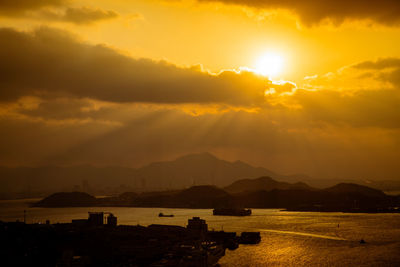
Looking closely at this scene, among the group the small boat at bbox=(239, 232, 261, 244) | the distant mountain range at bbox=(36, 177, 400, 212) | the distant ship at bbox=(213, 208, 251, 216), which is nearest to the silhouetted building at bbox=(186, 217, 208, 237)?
the small boat at bbox=(239, 232, 261, 244)

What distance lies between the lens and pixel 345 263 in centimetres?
4203

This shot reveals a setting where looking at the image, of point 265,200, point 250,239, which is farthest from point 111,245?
point 265,200

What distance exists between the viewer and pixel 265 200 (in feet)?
498

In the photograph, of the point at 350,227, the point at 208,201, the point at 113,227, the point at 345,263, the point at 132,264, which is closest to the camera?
the point at 132,264

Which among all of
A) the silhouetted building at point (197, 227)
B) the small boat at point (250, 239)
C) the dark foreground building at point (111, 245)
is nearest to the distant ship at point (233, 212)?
the silhouetted building at point (197, 227)

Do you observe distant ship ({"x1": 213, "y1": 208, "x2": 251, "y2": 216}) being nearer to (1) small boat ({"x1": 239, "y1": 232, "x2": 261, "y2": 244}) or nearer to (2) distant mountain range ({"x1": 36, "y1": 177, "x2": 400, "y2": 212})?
(2) distant mountain range ({"x1": 36, "y1": 177, "x2": 400, "y2": 212})

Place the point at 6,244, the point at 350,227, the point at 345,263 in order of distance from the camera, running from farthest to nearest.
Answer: the point at 350,227, the point at 6,244, the point at 345,263

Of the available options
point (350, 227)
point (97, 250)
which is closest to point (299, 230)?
point (350, 227)

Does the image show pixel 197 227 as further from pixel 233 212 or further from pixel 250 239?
pixel 233 212

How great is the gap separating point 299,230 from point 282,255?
2358 centimetres

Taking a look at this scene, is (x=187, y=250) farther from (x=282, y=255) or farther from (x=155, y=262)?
(x=282, y=255)

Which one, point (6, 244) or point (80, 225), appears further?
point (80, 225)

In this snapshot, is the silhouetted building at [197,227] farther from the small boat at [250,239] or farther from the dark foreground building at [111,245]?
the small boat at [250,239]

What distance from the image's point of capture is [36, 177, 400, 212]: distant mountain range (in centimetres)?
13240
